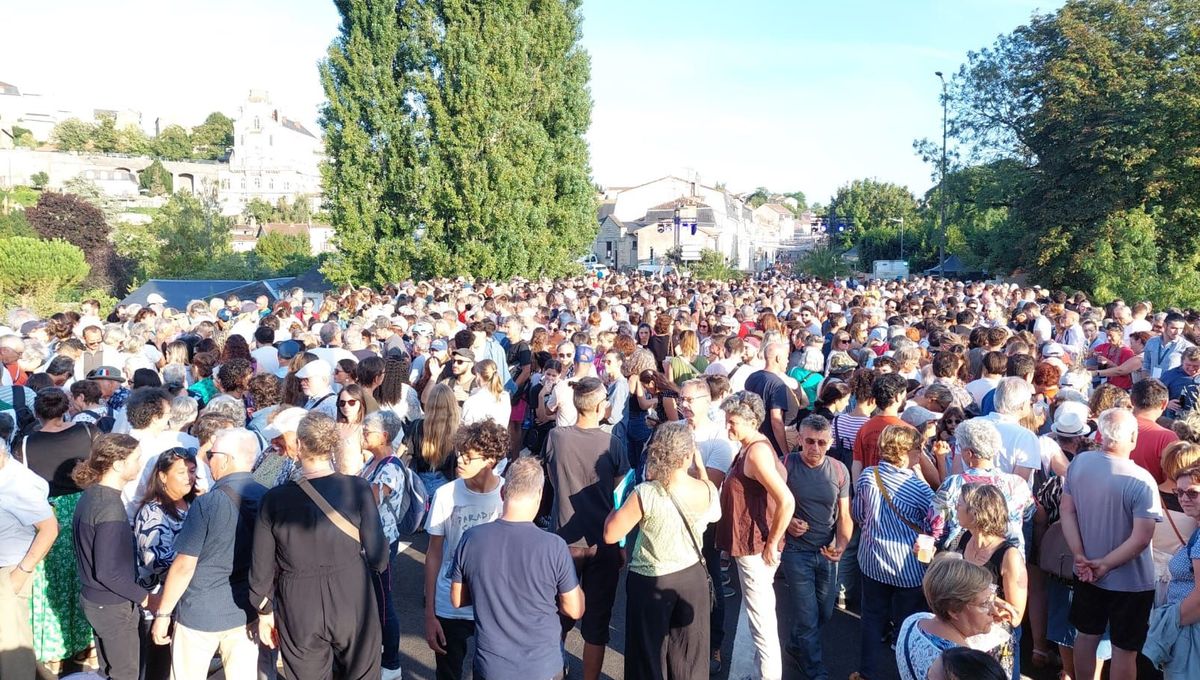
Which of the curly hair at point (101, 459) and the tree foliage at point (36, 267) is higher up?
the tree foliage at point (36, 267)

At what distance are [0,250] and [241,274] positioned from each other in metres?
9.28

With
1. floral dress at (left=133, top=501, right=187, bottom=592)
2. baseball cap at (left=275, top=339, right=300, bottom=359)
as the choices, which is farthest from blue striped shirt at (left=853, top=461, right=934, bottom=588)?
baseball cap at (left=275, top=339, right=300, bottom=359)

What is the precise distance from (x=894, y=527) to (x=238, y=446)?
3.29 meters

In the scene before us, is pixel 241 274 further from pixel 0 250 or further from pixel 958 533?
pixel 958 533

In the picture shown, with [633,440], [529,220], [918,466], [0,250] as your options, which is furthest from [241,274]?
[918,466]

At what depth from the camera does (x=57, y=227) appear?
51.8m

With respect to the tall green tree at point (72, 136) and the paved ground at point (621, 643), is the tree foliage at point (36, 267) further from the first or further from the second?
the tall green tree at point (72, 136)

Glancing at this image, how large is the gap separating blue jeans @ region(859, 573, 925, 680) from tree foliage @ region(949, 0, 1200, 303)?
A: 2197cm

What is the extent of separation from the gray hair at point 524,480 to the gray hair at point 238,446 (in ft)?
4.41

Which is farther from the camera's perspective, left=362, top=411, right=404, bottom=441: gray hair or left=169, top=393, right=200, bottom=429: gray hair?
left=169, top=393, right=200, bottom=429: gray hair

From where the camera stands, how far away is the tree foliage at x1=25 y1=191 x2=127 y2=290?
49281mm

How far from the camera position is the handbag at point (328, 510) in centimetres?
349

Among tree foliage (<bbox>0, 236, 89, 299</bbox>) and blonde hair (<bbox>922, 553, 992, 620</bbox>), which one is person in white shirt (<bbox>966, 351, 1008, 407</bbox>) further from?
tree foliage (<bbox>0, 236, 89, 299</bbox>)

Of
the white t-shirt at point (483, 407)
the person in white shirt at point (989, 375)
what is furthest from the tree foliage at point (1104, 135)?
the white t-shirt at point (483, 407)
